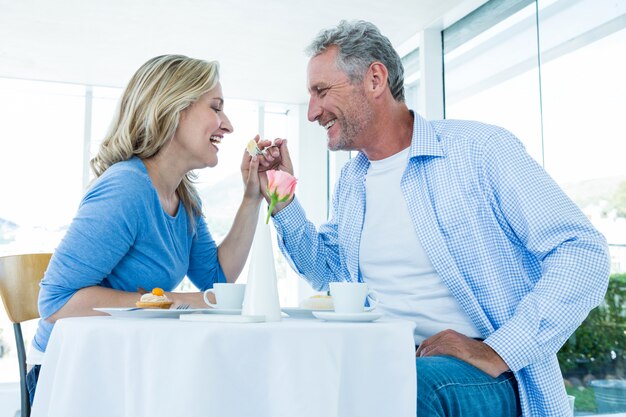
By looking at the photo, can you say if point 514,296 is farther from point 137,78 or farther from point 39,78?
point 39,78

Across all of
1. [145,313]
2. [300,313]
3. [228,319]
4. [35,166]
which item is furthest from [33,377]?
[35,166]

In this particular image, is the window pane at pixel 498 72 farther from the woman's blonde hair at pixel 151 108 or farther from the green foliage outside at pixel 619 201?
the woman's blonde hair at pixel 151 108

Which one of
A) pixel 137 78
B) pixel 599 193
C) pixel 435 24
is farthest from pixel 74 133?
pixel 599 193

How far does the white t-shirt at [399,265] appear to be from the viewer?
1.63 m

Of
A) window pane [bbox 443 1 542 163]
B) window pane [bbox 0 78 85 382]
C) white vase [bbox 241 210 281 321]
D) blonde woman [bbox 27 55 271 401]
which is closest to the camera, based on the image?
white vase [bbox 241 210 281 321]

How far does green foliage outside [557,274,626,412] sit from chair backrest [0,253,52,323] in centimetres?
268

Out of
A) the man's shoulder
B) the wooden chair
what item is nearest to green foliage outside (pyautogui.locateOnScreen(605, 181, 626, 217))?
the man's shoulder

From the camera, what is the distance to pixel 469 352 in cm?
136

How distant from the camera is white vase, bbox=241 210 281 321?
3.97ft

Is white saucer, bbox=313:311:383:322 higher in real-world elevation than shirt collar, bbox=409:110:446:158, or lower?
lower

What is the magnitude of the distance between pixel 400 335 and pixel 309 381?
192 millimetres

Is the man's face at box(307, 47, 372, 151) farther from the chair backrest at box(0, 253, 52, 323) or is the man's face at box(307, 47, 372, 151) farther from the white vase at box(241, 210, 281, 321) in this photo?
the chair backrest at box(0, 253, 52, 323)

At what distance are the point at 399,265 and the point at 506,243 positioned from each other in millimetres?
308

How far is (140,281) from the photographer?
1847 mm
